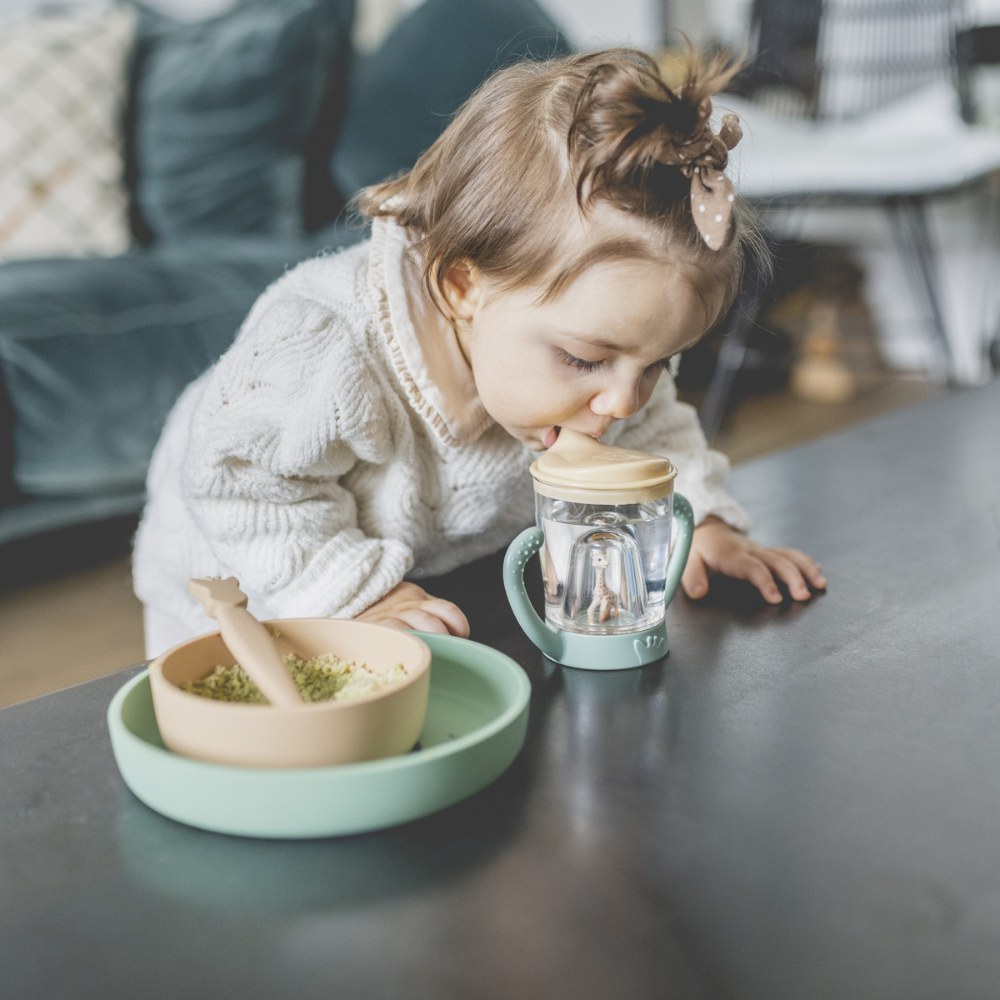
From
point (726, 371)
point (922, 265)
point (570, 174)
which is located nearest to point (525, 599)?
point (570, 174)

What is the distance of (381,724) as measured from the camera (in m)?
0.43

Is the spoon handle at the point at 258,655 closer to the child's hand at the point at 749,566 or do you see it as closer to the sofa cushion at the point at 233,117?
the child's hand at the point at 749,566

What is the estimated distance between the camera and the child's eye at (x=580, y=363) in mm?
684

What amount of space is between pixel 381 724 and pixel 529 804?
3.0 inches

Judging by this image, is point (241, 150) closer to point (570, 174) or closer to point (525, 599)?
point (570, 174)

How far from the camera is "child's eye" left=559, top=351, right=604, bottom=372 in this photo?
26.9 inches

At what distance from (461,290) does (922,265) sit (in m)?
2.09

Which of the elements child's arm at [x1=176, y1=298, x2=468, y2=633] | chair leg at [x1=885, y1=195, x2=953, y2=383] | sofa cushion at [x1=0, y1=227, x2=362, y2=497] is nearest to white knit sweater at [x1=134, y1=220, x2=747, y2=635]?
child's arm at [x1=176, y1=298, x2=468, y2=633]

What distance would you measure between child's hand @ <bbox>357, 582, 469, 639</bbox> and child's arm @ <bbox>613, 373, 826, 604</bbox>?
179 mm

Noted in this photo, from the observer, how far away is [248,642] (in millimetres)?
482

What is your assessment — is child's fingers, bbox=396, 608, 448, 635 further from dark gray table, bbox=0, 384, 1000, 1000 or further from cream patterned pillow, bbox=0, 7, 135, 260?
cream patterned pillow, bbox=0, 7, 135, 260

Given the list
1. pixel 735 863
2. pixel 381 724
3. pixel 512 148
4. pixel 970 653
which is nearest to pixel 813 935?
pixel 735 863

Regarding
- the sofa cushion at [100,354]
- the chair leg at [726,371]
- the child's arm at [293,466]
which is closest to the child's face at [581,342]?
the child's arm at [293,466]

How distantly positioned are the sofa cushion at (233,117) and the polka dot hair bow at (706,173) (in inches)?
61.0
